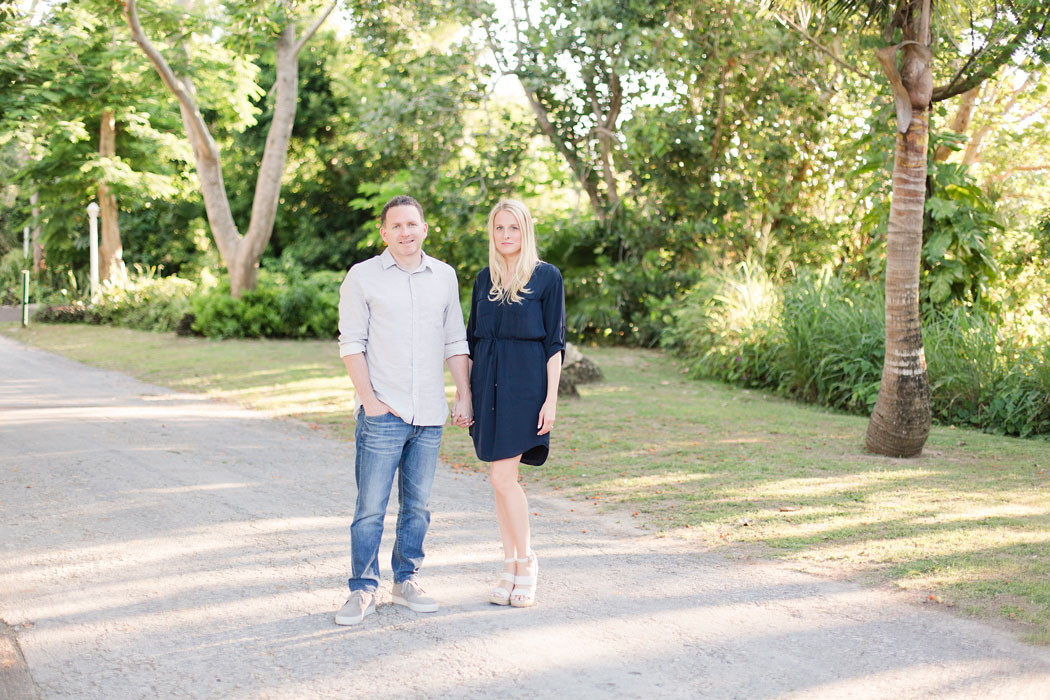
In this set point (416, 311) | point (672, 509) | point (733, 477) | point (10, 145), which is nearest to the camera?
point (416, 311)

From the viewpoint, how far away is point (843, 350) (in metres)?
11.3

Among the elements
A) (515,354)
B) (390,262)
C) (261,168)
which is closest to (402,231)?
(390,262)

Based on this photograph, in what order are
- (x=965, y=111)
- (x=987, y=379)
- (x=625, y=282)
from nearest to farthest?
(x=987, y=379) < (x=965, y=111) < (x=625, y=282)

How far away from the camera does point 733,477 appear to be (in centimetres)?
722

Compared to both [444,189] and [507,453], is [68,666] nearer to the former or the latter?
[507,453]

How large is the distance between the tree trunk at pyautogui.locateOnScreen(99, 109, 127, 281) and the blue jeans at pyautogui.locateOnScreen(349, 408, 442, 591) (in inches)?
909

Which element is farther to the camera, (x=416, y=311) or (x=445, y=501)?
(x=445, y=501)

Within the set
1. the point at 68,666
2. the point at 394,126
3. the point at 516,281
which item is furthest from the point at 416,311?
the point at 394,126

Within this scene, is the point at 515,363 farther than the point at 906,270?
No

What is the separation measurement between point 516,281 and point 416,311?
19.1 inches

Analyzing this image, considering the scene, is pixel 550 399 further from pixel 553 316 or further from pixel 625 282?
pixel 625 282

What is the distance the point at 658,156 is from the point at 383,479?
13.6 m

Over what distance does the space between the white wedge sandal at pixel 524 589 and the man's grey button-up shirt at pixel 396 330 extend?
2.80ft

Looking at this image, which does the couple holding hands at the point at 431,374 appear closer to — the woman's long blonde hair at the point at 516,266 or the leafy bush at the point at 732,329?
the woman's long blonde hair at the point at 516,266
